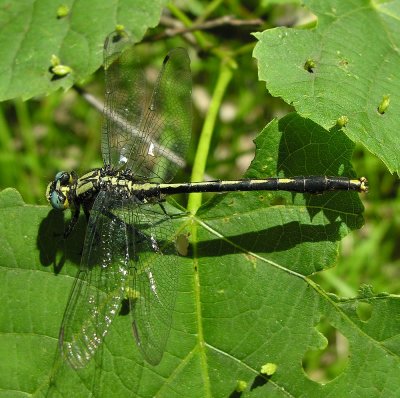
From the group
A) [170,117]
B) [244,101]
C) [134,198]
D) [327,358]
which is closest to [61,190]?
[134,198]

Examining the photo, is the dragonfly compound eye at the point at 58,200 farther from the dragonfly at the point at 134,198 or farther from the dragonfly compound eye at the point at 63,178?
the dragonfly compound eye at the point at 63,178

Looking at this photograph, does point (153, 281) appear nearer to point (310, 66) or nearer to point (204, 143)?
point (204, 143)

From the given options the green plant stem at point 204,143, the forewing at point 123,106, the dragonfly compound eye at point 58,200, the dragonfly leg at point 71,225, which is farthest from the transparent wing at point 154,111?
the dragonfly leg at point 71,225

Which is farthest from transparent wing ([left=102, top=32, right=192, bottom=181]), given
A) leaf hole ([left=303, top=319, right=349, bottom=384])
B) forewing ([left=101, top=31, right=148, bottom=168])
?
leaf hole ([left=303, top=319, right=349, bottom=384])

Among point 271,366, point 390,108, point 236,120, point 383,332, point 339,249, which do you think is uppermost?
point 390,108

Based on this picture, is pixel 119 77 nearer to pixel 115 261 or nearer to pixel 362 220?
pixel 115 261

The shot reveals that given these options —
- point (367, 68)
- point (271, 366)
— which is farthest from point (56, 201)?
point (367, 68)
